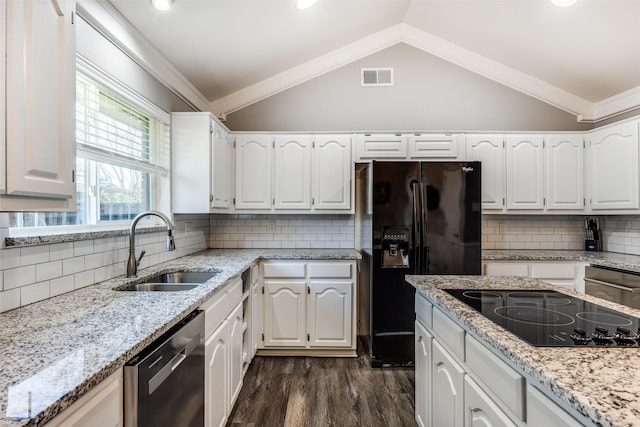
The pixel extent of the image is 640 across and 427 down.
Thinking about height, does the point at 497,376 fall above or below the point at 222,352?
above

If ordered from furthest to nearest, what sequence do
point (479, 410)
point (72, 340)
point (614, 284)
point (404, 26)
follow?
point (404, 26) → point (614, 284) → point (479, 410) → point (72, 340)

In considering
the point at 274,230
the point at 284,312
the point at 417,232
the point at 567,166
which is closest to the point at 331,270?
the point at 284,312

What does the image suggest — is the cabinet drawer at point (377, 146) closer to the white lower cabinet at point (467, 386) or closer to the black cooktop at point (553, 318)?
the white lower cabinet at point (467, 386)

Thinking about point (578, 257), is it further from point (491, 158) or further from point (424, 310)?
point (424, 310)

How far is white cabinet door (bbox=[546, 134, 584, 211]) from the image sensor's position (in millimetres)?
3141

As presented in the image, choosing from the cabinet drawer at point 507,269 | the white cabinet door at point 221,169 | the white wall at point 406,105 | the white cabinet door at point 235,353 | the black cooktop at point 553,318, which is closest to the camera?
the black cooktop at point 553,318

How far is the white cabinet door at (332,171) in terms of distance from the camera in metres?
3.14

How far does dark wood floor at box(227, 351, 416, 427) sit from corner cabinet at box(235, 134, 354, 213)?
4.72ft

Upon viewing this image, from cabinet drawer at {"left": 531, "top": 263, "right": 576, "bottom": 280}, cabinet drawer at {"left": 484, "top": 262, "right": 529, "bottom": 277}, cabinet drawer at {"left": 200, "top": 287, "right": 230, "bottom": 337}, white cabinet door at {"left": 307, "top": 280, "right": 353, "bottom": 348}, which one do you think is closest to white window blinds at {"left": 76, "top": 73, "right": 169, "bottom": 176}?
cabinet drawer at {"left": 200, "top": 287, "right": 230, "bottom": 337}

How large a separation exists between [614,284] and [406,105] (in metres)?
2.43

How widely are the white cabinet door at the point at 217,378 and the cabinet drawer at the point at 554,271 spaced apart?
2.76 meters

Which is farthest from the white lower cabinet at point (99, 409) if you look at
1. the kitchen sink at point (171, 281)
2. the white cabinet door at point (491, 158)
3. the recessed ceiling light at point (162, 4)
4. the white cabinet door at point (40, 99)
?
the white cabinet door at point (491, 158)

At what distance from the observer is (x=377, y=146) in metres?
3.14

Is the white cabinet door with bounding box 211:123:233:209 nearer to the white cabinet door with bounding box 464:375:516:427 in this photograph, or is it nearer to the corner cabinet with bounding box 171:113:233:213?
the corner cabinet with bounding box 171:113:233:213
